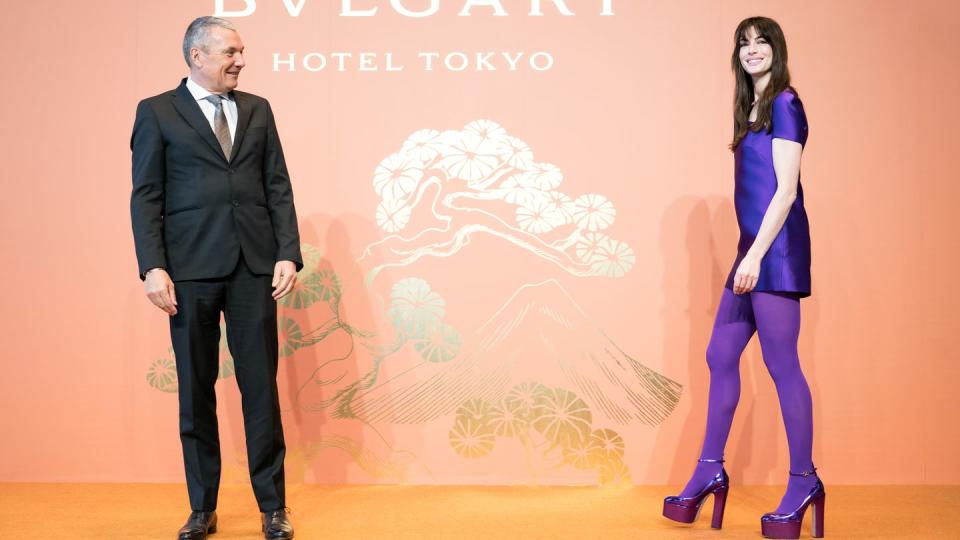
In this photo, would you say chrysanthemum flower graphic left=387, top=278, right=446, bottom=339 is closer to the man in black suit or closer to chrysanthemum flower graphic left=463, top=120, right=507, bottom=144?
chrysanthemum flower graphic left=463, top=120, right=507, bottom=144

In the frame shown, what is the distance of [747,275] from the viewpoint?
8.63ft

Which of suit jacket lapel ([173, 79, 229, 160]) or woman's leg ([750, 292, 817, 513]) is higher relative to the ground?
suit jacket lapel ([173, 79, 229, 160])

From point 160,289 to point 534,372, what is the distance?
4.88 feet

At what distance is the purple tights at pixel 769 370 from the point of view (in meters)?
2.66

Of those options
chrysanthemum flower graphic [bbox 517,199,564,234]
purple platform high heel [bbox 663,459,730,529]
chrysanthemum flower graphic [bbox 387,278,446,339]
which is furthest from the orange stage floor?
chrysanthemum flower graphic [bbox 517,199,564,234]

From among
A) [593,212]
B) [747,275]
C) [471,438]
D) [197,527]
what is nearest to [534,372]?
[471,438]

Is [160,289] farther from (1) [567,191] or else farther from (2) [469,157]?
(1) [567,191]

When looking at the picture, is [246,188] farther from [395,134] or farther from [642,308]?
[642,308]

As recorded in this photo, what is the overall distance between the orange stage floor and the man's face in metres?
1.37

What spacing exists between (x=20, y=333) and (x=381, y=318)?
1.42 meters

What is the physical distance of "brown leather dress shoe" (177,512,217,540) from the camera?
8.54 feet

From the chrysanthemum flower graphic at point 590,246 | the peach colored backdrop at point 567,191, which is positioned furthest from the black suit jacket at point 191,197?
the chrysanthemum flower graphic at point 590,246

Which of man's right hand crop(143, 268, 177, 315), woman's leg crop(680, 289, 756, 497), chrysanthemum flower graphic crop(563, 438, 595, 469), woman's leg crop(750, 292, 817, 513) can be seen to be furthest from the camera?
chrysanthemum flower graphic crop(563, 438, 595, 469)

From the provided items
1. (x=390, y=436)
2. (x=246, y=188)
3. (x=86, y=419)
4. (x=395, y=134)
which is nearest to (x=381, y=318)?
(x=390, y=436)
